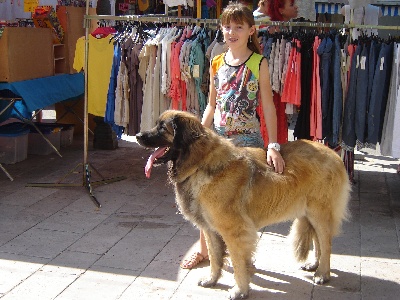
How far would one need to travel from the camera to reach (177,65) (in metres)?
6.45

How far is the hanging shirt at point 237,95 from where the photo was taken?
4219 mm

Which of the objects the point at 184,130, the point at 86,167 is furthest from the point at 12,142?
the point at 184,130

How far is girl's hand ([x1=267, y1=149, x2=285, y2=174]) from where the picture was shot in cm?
397

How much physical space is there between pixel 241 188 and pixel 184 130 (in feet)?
1.95

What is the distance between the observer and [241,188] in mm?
3861

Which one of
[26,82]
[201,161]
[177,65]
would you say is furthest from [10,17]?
[201,161]

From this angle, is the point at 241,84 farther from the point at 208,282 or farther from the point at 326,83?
the point at 326,83

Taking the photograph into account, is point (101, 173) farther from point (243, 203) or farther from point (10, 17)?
point (243, 203)

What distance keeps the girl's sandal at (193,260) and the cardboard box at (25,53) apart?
365 centimetres

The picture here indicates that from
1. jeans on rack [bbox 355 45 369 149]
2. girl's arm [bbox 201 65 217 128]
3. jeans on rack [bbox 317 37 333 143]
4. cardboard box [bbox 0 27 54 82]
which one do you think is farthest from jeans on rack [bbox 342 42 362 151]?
cardboard box [bbox 0 27 54 82]

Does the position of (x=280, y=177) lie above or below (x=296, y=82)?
below

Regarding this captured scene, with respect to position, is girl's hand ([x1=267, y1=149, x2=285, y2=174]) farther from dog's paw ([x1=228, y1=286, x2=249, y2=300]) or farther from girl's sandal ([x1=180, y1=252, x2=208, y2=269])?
girl's sandal ([x1=180, y1=252, x2=208, y2=269])

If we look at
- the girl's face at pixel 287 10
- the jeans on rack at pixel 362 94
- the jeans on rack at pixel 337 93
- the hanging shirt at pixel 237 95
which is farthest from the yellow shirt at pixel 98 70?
the jeans on rack at pixel 362 94

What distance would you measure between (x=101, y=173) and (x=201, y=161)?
4.13 metres
